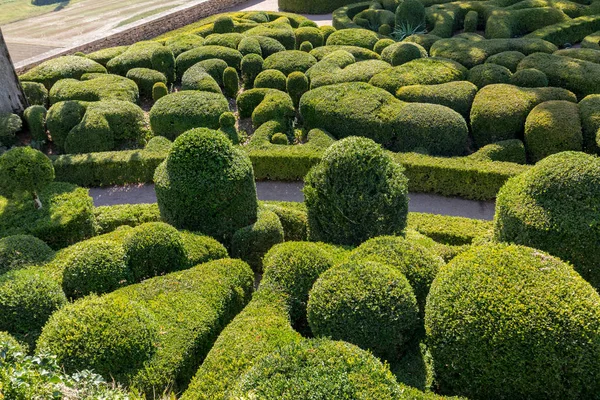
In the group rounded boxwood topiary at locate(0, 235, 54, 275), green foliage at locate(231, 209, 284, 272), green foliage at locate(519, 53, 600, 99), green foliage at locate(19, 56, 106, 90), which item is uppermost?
green foliage at locate(19, 56, 106, 90)

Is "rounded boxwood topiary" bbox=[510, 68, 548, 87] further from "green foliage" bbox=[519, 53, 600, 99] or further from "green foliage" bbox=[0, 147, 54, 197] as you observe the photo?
"green foliage" bbox=[0, 147, 54, 197]

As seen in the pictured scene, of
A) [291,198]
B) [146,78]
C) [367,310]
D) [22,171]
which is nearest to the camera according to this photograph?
[367,310]

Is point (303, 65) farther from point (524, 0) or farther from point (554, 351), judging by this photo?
point (554, 351)

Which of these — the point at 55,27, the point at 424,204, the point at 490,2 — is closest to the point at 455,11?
the point at 490,2

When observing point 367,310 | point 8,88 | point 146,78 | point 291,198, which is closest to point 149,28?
point 146,78

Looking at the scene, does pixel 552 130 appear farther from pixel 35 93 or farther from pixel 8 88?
pixel 35 93

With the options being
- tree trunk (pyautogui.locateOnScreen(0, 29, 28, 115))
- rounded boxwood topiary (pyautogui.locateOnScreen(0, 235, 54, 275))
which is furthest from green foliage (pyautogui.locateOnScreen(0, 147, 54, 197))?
tree trunk (pyautogui.locateOnScreen(0, 29, 28, 115))
